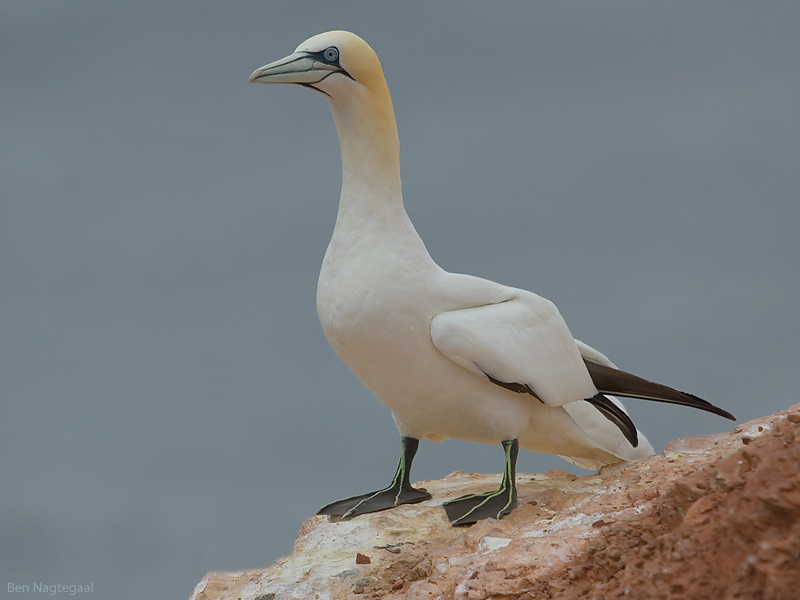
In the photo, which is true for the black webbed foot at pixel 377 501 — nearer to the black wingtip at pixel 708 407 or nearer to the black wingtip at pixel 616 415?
Result: the black wingtip at pixel 616 415

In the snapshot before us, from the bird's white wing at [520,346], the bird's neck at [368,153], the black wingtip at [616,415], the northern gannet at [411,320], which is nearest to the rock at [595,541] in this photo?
the black wingtip at [616,415]

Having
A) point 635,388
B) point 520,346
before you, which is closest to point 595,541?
point 520,346

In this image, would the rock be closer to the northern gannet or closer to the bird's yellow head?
the northern gannet

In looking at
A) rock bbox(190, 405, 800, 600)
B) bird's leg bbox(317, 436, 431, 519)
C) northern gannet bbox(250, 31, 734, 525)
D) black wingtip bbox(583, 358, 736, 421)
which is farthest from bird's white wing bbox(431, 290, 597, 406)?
bird's leg bbox(317, 436, 431, 519)

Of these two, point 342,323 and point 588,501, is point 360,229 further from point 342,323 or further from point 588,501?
point 588,501

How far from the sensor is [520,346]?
5.30 m

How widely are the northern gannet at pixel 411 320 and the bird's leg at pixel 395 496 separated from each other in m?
0.02

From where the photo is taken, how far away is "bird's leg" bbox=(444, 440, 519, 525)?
520cm

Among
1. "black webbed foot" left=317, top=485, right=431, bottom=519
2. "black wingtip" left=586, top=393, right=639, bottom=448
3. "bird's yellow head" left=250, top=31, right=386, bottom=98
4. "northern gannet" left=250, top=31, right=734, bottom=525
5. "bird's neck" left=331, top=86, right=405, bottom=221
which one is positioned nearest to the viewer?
"northern gannet" left=250, top=31, right=734, bottom=525

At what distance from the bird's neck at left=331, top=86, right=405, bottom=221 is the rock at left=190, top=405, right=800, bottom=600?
70.8 inches

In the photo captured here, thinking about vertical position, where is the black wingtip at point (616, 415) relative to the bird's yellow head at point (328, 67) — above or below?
below

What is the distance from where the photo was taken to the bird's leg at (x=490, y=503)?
5.20 metres

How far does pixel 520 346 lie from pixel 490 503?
2.96 ft

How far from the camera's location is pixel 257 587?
4969 millimetres
